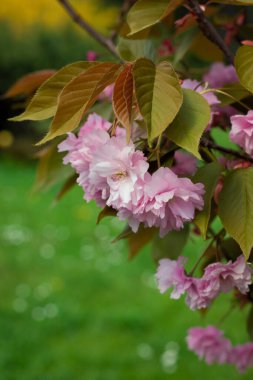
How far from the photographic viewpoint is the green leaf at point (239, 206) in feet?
2.41

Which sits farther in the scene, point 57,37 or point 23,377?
point 57,37

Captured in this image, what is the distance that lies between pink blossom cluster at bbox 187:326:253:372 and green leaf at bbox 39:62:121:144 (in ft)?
2.38

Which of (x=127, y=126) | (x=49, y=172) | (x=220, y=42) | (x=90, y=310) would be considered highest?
(x=127, y=126)

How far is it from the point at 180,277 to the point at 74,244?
13.4ft

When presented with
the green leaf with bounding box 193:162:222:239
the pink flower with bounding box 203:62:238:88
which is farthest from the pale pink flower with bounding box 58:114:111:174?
the pink flower with bounding box 203:62:238:88

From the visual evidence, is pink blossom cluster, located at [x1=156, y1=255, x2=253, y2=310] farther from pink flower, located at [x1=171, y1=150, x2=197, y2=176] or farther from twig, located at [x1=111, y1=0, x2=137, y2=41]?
twig, located at [x1=111, y1=0, x2=137, y2=41]

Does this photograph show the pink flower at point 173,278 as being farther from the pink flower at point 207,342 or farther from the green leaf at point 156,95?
the pink flower at point 207,342

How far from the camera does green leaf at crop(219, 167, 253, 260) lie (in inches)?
28.9

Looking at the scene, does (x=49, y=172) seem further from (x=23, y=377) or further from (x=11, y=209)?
(x=11, y=209)

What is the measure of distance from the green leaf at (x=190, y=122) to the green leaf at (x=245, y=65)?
5cm

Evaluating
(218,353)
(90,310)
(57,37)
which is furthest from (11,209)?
(218,353)

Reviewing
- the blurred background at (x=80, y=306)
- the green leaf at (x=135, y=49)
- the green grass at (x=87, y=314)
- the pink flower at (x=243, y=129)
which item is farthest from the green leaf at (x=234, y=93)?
the green grass at (x=87, y=314)

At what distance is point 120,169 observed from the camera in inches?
27.0

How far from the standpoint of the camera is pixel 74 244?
4879 millimetres
